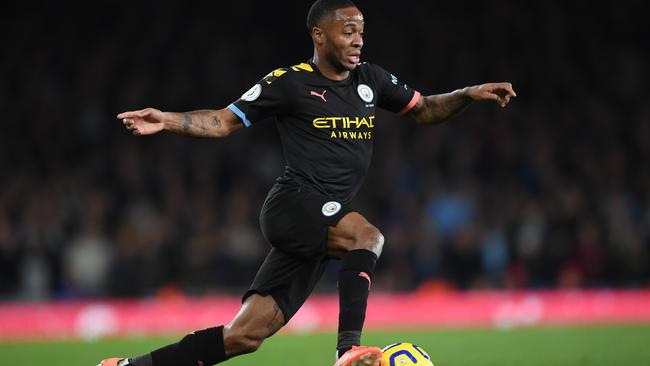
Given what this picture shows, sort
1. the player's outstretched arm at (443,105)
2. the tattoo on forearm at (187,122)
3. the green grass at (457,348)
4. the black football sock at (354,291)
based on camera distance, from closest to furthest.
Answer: the black football sock at (354,291), the tattoo on forearm at (187,122), the player's outstretched arm at (443,105), the green grass at (457,348)

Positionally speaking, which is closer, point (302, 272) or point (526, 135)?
point (302, 272)

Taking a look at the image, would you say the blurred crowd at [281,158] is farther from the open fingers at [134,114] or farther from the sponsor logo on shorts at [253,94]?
the open fingers at [134,114]

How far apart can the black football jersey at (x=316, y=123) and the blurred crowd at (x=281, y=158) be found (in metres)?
7.25

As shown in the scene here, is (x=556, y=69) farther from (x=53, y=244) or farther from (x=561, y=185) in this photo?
(x=53, y=244)

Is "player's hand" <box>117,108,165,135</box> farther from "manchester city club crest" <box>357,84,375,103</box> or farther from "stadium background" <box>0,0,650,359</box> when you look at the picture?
"stadium background" <box>0,0,650,359</box>

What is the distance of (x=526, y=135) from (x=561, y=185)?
1.38 meters

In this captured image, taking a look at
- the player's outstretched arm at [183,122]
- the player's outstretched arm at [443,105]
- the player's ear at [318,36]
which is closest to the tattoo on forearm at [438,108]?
the player's outstretched arm at [443,105]

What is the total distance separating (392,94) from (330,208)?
3.35 feet

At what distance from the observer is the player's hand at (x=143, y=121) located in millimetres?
5203

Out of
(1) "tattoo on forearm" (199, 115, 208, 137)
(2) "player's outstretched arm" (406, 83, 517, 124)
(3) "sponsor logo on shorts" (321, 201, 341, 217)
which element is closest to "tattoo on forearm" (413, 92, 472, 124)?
(2) "player's outstretched arm" (406, 83, 517, 124)

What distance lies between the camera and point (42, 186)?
548 inches

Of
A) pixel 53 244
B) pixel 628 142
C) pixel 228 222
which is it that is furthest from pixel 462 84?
pixel 53 244

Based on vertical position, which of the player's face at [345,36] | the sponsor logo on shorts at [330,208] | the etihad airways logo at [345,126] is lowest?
the sponsor logo on shorts at [330,208]

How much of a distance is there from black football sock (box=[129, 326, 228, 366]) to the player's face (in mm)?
1642
